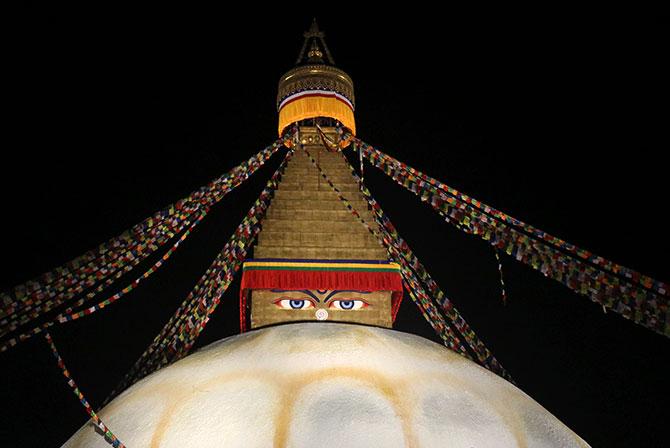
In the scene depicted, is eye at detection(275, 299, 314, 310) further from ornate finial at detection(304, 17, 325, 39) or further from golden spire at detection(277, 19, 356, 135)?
ornate finial at detection(304, 17, 325, 39)

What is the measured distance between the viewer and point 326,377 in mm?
2842

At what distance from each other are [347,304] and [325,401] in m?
3.28

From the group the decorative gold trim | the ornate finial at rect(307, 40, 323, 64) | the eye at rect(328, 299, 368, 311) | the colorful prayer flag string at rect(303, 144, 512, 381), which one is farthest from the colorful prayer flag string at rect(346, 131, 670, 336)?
the ornate finial at rect(307, 40, 323, 64)

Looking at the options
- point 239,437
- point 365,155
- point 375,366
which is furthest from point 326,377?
point 365,155

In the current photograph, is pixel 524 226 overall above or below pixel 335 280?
above

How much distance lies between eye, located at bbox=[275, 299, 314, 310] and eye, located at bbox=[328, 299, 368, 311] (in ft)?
0.71

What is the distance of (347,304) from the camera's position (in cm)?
596

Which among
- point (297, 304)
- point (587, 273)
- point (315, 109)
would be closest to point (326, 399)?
point (587, 273)

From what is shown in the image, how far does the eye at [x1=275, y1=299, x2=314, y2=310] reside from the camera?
588cm

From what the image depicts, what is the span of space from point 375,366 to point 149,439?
1.12m

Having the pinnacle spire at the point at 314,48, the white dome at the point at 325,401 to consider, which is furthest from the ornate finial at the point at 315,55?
the white dome at the point at 325,401

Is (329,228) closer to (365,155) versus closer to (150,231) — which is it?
(365,155)

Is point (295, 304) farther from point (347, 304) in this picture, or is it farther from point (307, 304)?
point (347, 304)

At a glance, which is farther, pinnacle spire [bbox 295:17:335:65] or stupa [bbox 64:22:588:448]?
pinnacle spire [bbox 295:17:335:65]
